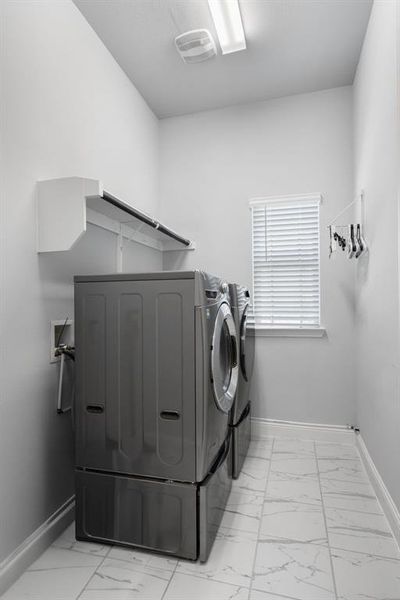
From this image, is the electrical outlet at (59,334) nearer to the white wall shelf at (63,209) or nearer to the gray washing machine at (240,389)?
the white wall shelf at (63,209)

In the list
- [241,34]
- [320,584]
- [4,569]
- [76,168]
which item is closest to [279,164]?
[241,34]

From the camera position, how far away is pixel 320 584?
57.1 inches

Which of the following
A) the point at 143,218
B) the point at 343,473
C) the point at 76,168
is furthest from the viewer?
the point at 343,473

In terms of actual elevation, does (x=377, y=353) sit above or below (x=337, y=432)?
above

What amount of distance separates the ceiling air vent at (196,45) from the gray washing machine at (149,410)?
1.66m

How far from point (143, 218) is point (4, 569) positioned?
→ 1.91 m

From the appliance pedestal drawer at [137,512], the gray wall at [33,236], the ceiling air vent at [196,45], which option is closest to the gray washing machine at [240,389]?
the appliance pedestal drawer at [137,512]

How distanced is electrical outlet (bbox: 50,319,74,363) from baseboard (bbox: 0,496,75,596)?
0.83m

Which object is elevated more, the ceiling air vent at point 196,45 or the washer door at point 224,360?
the ceiling air vent at point 196,45

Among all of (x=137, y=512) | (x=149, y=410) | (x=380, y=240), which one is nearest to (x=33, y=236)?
(x=149, y=410)

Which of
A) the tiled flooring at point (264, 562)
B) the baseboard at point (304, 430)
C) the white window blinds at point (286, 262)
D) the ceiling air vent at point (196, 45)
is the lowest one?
the tiled flooring at point (264, 562)

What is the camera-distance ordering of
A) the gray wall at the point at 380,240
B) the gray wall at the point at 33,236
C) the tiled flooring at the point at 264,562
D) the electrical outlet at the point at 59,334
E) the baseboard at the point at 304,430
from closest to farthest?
the tiled flooring at the point at 264,562
the gray wall at the point at 33,236
the gray wall at the point at 380,240
the electrical outlet at the point at 59,334
the baseboard at the point at 304,430

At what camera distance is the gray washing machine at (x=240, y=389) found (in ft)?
7.58

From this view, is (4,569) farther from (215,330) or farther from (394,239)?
(394,239)
